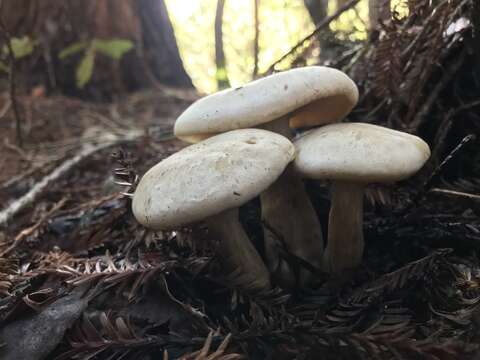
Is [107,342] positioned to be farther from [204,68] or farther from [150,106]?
[204,68]

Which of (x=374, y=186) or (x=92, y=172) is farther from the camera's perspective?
(x=92, y=172)

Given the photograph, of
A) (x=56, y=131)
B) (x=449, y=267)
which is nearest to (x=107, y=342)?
(x=449, y=267)

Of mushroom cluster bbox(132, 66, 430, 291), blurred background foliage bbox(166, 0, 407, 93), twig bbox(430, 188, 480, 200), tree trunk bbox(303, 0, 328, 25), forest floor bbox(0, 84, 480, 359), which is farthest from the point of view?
blurred background foliage bbox(166, 0, 407, 93)

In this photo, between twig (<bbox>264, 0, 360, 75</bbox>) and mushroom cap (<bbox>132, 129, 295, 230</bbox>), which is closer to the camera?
mushroom cap (<bbox>132, 129, 295, 230</bbox>)

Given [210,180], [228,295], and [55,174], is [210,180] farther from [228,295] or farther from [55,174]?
[55,174]

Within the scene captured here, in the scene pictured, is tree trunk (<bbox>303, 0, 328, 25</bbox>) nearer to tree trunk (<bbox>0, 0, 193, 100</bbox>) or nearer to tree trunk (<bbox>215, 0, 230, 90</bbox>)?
tree trunk (<bbox>215, 0, 230, 90</bbox>)

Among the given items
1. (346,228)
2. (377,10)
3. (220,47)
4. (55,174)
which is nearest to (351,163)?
(346,228)

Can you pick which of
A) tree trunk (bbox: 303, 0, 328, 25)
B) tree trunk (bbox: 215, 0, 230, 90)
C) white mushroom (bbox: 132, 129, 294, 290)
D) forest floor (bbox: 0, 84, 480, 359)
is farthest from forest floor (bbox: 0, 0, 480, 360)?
tree trunk (bbox: 303, 0, 328, 25)
